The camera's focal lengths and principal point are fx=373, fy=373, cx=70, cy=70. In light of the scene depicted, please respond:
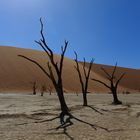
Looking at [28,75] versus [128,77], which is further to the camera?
[128,77]

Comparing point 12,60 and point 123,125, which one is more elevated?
point 12,60

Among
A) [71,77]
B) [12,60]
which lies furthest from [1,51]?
[71,77]

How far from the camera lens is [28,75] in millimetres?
61875

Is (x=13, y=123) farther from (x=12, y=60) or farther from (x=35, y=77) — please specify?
(x=12, y=60)

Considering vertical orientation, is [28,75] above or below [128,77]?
below

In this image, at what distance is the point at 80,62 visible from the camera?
91875mm

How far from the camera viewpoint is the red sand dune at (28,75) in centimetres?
5519

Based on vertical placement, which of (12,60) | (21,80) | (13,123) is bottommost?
(13,123)

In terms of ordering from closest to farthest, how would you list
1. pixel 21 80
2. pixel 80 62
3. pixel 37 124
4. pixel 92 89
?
pixel 37 124 < pixel 21 80 < pixel 92 89 < pixel 80 62

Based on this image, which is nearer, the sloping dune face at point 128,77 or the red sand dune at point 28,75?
the red sand dune at point 28,75

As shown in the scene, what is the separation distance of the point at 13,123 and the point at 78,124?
1.91 metres

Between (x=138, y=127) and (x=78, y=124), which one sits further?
(x=78, y=124)

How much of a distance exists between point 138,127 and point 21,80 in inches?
1931

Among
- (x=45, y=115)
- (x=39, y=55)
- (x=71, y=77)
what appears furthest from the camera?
(x=39, y=55)
